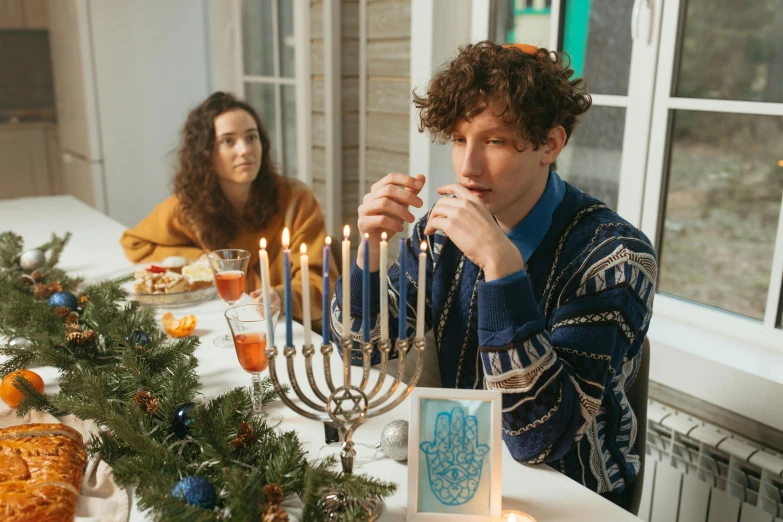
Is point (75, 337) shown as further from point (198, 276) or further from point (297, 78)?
point (297, 78)

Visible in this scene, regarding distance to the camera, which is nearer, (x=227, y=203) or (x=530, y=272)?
(x=530, y=272)

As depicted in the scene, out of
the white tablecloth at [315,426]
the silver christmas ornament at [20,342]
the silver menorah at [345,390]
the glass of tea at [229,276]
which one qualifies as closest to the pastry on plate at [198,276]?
the white tablecloth at [315,426]

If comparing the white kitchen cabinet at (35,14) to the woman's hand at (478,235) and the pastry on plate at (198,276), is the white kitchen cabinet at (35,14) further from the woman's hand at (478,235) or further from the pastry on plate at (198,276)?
the woman's hand at (478,235)

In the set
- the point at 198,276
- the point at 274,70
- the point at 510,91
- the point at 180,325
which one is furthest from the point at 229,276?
the point at 274,70

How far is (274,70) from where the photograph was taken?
3521mm

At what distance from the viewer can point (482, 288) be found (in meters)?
1.04

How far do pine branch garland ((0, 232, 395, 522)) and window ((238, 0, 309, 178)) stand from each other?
2.05m

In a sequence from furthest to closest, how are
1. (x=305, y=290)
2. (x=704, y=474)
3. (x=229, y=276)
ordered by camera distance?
(x=704, y=474) < (x=229, y=276) < (x=305, y=290)

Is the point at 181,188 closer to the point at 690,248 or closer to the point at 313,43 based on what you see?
the point at 313,43

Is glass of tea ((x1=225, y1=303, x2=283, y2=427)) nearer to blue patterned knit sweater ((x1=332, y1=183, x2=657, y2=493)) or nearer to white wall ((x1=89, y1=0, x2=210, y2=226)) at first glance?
blue patterned knit sweater ((x1=332, y1=183, x2=657, y2=493))

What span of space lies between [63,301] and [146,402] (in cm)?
61

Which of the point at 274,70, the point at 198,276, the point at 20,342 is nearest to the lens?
the point at 20,342

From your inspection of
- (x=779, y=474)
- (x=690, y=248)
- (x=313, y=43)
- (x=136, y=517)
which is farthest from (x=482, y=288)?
(x=313, y=43)

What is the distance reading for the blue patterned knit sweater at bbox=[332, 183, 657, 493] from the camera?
1019 millimetres
